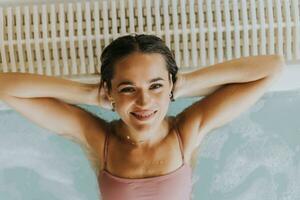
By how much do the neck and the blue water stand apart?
760 mm

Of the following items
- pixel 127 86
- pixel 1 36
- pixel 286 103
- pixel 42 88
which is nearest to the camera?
pixel 127 86

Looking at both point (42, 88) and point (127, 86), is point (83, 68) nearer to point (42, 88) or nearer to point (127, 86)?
point (42, 88)

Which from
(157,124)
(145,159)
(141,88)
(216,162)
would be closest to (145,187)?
(145,159)

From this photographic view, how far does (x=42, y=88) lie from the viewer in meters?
1.34

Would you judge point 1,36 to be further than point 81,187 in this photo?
No

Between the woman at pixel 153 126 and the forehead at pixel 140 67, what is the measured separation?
0.06m

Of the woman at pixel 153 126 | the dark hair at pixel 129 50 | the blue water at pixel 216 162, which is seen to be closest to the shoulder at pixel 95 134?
the woman at pixel 153 126

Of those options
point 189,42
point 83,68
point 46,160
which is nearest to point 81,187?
point 46,160

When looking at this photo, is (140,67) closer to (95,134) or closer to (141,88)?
(141,88)

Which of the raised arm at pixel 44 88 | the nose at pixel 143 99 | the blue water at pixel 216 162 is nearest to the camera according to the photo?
the nose at pixel 143 99

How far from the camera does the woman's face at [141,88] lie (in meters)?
1.22

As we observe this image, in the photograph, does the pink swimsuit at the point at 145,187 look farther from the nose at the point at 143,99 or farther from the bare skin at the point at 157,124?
the nose at the point at 143,99

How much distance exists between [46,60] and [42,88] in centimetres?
46

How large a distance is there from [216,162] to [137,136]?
89 cm
